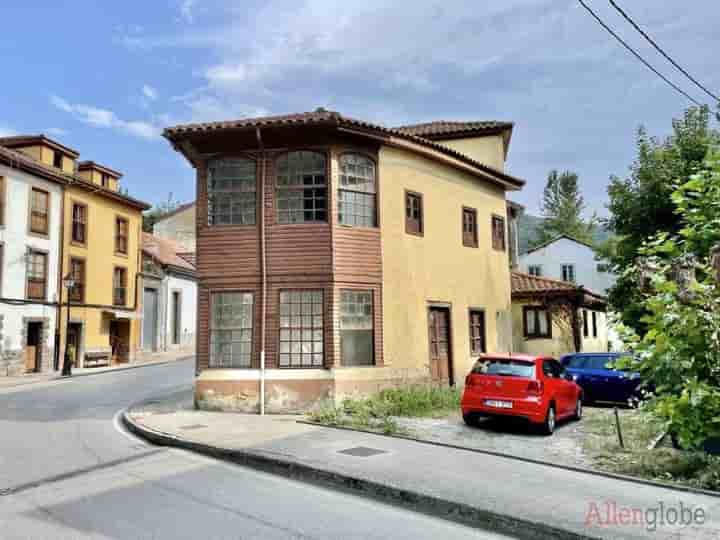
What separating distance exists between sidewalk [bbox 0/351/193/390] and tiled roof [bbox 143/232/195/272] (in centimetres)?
580

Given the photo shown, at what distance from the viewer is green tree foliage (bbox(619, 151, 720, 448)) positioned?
23.6ft

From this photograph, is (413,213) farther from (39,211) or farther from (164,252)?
(164,252)

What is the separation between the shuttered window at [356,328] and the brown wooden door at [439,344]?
221 cm

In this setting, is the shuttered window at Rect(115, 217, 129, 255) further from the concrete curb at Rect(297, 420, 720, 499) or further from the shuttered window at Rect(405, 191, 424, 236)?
the concrete curb at Rect(297, 420, 720, 499)

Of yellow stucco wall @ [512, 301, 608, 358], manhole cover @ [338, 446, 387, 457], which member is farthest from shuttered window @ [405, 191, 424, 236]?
yellow stucco wall @ [512, 301, 608, 358]

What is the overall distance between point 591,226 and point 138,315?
1955 inches

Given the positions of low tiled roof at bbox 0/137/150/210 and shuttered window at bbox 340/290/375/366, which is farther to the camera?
low tiled roof at bbox 0/137/150/210

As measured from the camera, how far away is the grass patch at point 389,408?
38.1ft

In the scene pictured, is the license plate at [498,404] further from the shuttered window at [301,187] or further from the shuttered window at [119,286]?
the shuttered window at [119,286]

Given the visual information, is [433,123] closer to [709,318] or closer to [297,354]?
[297,354]

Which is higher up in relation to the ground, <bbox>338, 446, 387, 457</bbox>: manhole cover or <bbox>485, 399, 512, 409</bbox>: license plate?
<bbox>485, 399, 512, 409</bbox>: license plate

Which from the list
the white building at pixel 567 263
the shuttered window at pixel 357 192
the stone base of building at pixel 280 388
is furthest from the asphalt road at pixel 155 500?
the white building at pixel 567 263

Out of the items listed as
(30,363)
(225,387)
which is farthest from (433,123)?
(30,363)

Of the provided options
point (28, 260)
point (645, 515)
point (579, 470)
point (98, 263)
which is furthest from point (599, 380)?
point (98, 263)
